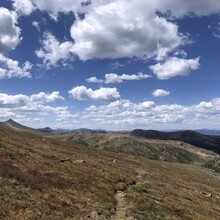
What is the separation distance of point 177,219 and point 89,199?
976cm

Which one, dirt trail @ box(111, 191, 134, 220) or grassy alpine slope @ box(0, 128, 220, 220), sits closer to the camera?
grassy alpine slope @ box(0, 128, 220, 220)

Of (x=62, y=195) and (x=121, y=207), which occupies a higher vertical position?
(x=62, y=195)

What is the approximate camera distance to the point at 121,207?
32.7 m

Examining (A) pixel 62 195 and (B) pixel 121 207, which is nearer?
(A) pixel 62 195

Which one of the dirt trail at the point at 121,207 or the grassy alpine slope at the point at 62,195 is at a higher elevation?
the grassy alpine slope at the point at 62,195

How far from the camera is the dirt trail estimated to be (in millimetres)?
28539

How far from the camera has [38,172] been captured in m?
34.6

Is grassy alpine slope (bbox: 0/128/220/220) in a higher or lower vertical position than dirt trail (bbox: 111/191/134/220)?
higher

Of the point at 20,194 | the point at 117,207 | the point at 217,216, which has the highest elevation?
the point at 20,194

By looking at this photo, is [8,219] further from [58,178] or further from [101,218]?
[58,178]

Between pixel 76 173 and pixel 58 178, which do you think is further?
pixel 76 173

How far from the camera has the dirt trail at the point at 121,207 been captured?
2854cm

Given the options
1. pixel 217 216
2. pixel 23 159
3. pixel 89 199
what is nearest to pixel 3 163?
pixel 23 159

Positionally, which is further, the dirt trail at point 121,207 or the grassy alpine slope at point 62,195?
the dirt trail at point 121,207
